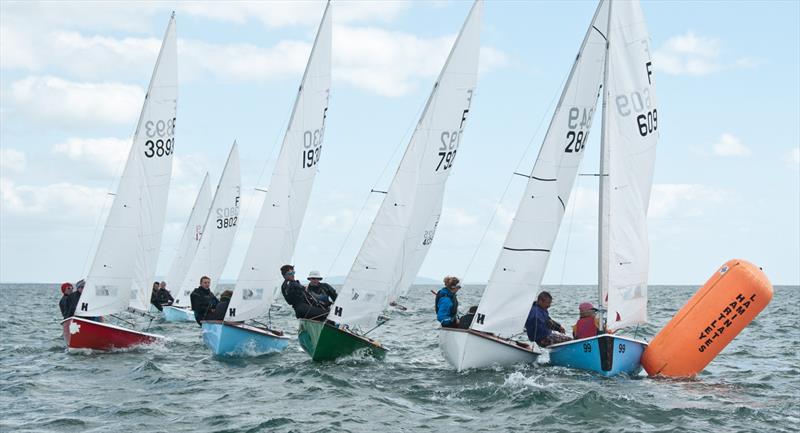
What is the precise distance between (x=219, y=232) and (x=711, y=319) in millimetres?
19381

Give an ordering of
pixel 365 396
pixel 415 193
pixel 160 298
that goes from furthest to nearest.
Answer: pixel 160 298, pixel 415 193, pixel 365 396

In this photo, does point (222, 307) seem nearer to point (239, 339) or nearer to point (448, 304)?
point (239, 339)

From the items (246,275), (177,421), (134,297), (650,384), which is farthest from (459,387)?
(134,297)

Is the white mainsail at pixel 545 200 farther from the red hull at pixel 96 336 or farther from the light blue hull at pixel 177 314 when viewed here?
the light blue hull at pixel 177 314

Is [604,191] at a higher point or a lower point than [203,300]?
higher

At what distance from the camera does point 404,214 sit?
16578 millimetres

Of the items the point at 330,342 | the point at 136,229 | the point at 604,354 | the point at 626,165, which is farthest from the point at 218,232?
the point at 604,354

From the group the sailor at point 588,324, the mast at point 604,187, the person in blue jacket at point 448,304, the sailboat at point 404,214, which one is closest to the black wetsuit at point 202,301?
the sailboat at point 404,214

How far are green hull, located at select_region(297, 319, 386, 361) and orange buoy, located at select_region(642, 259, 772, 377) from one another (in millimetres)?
4885

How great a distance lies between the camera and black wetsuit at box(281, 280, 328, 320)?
16656mm

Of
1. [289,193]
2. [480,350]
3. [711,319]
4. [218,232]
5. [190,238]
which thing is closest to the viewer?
[711,319]

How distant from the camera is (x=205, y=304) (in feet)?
61.2

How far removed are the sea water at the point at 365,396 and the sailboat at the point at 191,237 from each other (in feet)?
48.3

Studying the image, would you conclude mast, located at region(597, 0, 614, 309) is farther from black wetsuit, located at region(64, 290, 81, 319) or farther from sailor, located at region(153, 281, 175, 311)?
sailor, located at region(153, 281, 175, 311)
